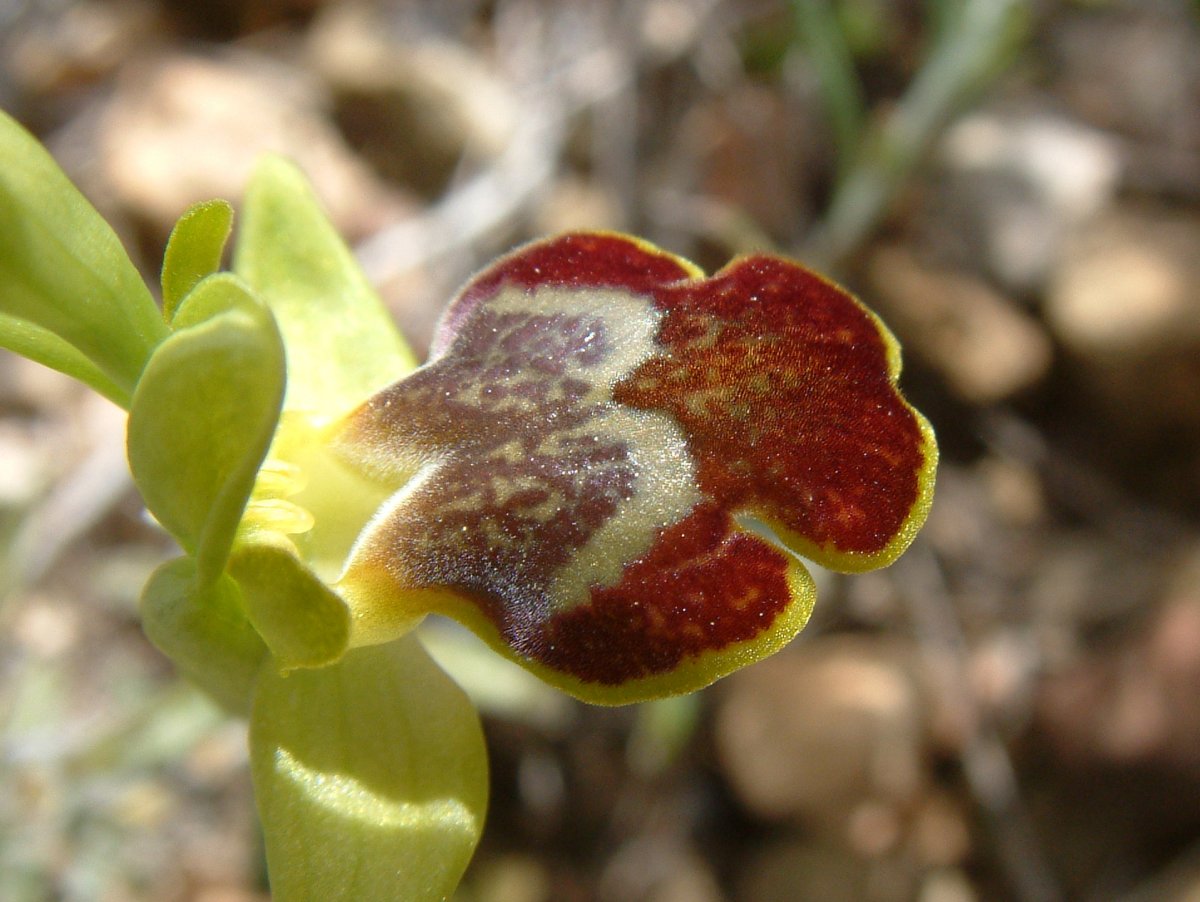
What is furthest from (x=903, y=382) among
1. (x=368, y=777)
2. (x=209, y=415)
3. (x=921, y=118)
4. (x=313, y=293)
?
(x=209, y=415)

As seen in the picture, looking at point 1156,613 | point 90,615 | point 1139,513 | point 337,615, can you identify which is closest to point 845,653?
point 1156,613

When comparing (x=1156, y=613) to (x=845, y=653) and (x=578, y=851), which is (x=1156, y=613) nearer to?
(x=845, y=653)

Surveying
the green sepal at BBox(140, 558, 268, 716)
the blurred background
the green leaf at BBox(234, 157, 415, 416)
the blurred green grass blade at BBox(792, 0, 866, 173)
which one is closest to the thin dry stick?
the blurred background

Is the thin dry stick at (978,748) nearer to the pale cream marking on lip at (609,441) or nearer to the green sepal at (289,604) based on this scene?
the pale cream marking on lip at (609,441)

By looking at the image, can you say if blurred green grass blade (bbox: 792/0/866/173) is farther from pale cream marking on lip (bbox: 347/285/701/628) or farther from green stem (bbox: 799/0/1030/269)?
pale cream marking on lip (bbox: 347/285/701/628)

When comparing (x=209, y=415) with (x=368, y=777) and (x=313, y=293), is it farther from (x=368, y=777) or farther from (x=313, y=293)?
(x=313, y=293)
